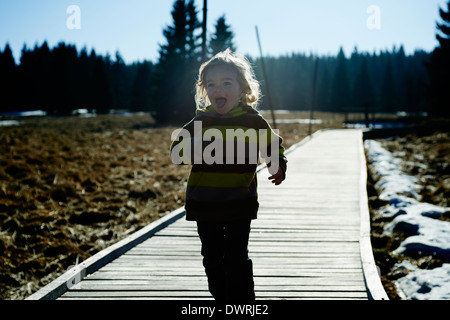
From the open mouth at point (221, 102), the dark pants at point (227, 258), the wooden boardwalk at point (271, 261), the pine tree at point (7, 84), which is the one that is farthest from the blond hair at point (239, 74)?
the pine tree at point (7, 84)

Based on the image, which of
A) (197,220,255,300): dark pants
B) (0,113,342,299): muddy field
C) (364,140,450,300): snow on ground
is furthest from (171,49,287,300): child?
(0,113,342,299): muddy field

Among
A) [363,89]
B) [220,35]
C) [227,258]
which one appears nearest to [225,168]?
[227,258]

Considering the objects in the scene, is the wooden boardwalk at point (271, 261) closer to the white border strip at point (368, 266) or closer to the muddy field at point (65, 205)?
the white border strip at point (368, 266)

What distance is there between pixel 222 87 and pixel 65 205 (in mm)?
5430

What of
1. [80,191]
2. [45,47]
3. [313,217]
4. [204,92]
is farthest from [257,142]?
[45,47]

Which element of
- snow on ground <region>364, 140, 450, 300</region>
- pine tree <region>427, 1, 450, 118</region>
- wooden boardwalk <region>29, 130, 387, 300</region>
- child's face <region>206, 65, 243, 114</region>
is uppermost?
pine tree <region>427, 1, 450, 118</region>

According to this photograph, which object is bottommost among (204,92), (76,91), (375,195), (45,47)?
(375,195)

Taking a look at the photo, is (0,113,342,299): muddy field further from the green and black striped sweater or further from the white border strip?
the white border strip

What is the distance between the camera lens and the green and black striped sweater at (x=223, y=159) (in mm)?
2523

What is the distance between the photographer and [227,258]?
2.63 metres

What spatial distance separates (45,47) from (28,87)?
997 centimetres

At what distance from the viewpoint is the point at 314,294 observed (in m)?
3.30

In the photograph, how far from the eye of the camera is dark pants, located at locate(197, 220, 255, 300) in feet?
8.49
